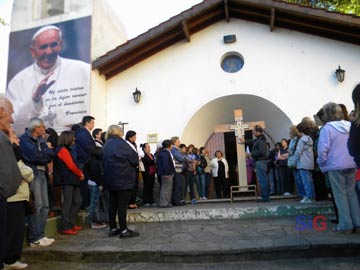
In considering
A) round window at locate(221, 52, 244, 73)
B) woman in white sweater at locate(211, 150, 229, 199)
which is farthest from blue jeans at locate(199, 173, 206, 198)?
round window at locate(221, 52, 244, 73)

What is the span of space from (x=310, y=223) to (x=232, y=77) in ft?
18.5

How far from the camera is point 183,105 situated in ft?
32.9

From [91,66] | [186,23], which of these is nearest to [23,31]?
[91,66]

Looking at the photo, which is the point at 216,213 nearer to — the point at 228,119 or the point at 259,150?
the point at 259,150

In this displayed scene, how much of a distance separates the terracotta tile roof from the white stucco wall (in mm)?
202

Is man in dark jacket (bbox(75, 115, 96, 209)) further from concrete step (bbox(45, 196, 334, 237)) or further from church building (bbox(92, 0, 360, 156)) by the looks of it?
church building (bbox(92, 0, 360, 156))

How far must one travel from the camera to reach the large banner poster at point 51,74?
9789 millimetres

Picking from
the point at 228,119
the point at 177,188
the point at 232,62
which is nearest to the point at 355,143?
the point at 177,188

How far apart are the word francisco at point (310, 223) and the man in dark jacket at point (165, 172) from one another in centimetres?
278

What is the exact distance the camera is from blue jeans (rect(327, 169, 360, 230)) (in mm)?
4398

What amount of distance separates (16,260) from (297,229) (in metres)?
3.80

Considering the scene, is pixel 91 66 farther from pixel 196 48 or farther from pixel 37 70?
pixel 196 48

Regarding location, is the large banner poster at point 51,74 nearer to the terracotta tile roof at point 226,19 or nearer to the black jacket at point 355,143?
the terracotta tile roof at point 226,19

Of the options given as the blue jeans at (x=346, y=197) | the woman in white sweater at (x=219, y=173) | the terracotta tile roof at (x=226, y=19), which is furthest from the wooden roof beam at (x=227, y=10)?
the blue jeans at (x=346, y=197)
